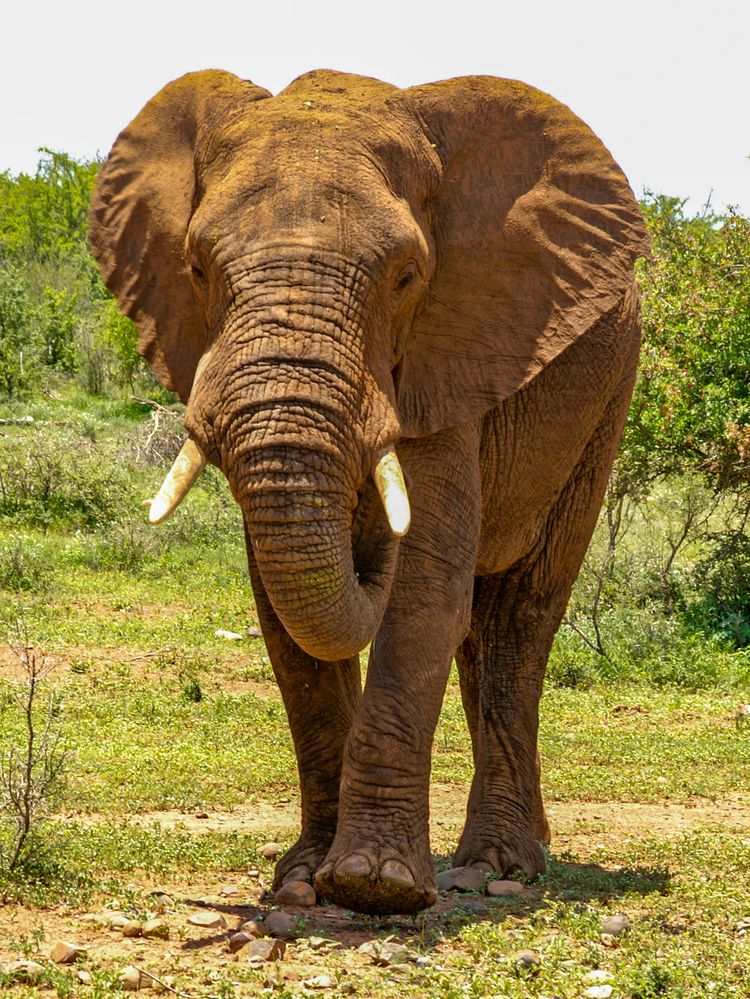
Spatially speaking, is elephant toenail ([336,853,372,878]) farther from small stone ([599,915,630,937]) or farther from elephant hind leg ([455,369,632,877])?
elephant hind leg ([455,369,632,877])

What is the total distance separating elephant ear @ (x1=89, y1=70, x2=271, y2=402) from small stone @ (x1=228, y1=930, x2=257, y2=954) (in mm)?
1959

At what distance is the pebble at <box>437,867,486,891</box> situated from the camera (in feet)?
19.9

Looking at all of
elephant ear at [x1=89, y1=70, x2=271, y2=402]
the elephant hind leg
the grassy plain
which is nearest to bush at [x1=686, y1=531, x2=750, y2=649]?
the grassy plain

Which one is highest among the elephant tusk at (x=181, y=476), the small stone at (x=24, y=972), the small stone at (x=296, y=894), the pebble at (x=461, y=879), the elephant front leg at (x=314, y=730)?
the elephant tusk at (x=181, y=476)

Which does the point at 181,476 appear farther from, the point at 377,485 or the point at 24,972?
the point at 24,972

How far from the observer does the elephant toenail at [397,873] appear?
5180 mm

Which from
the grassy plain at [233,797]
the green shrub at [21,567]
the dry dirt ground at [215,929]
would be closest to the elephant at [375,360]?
the dry dirt ground at [215,929]

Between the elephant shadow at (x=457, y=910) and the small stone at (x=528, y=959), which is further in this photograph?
the elephant shadow at (x=457, y=910)

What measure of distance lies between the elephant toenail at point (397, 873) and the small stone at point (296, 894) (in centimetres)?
41

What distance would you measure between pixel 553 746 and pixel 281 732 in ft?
5.32

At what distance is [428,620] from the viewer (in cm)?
546

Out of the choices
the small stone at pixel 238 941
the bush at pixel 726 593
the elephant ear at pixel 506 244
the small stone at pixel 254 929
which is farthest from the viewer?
the bush at pixel 726 593

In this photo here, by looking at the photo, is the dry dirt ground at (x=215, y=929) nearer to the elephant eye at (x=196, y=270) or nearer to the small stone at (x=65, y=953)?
the small stone at (x=65, y=953)

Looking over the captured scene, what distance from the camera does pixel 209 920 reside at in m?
5.01
